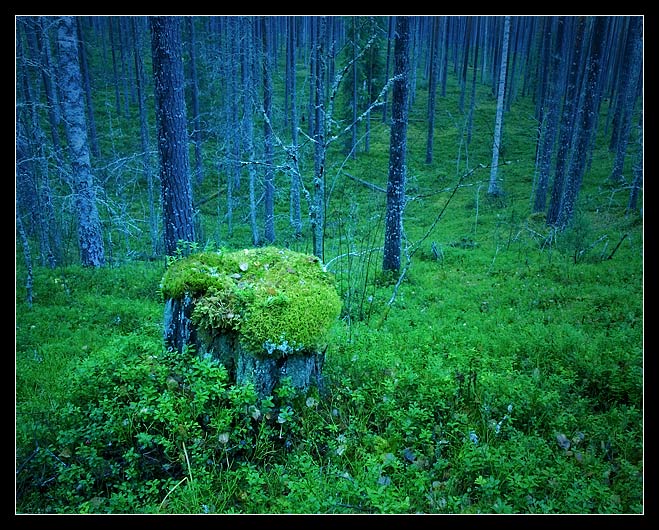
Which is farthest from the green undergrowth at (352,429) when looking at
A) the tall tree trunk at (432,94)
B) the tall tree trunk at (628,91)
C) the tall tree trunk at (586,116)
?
the tall tree trunk at (432,94)

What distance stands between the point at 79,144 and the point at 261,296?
7.80m

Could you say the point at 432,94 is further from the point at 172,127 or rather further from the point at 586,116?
the point at 172,127

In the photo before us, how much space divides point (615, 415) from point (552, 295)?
11.3ft

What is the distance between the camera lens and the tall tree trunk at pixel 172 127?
561 cm

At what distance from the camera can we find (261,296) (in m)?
3.61

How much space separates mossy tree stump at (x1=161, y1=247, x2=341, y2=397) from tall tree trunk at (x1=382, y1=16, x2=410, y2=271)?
5.10m

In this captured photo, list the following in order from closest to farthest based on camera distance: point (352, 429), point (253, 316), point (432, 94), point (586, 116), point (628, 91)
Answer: point (253, 316)
point (352, 429)
point (586, 116)
point (628, 91)
point (432, 94)

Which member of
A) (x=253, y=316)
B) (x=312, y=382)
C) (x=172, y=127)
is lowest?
(x=312, y=382)

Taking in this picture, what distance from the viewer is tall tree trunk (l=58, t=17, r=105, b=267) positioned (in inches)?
334

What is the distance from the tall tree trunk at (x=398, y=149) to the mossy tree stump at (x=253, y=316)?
510 cm

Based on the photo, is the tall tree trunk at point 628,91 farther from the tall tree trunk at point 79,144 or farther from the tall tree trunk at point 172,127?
the tall tree trunk at point 79,144

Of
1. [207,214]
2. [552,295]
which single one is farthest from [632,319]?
[207,214]

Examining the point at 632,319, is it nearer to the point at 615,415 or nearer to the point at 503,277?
the point at 615,415

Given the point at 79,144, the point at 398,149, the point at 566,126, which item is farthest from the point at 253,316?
the point at 566,126
